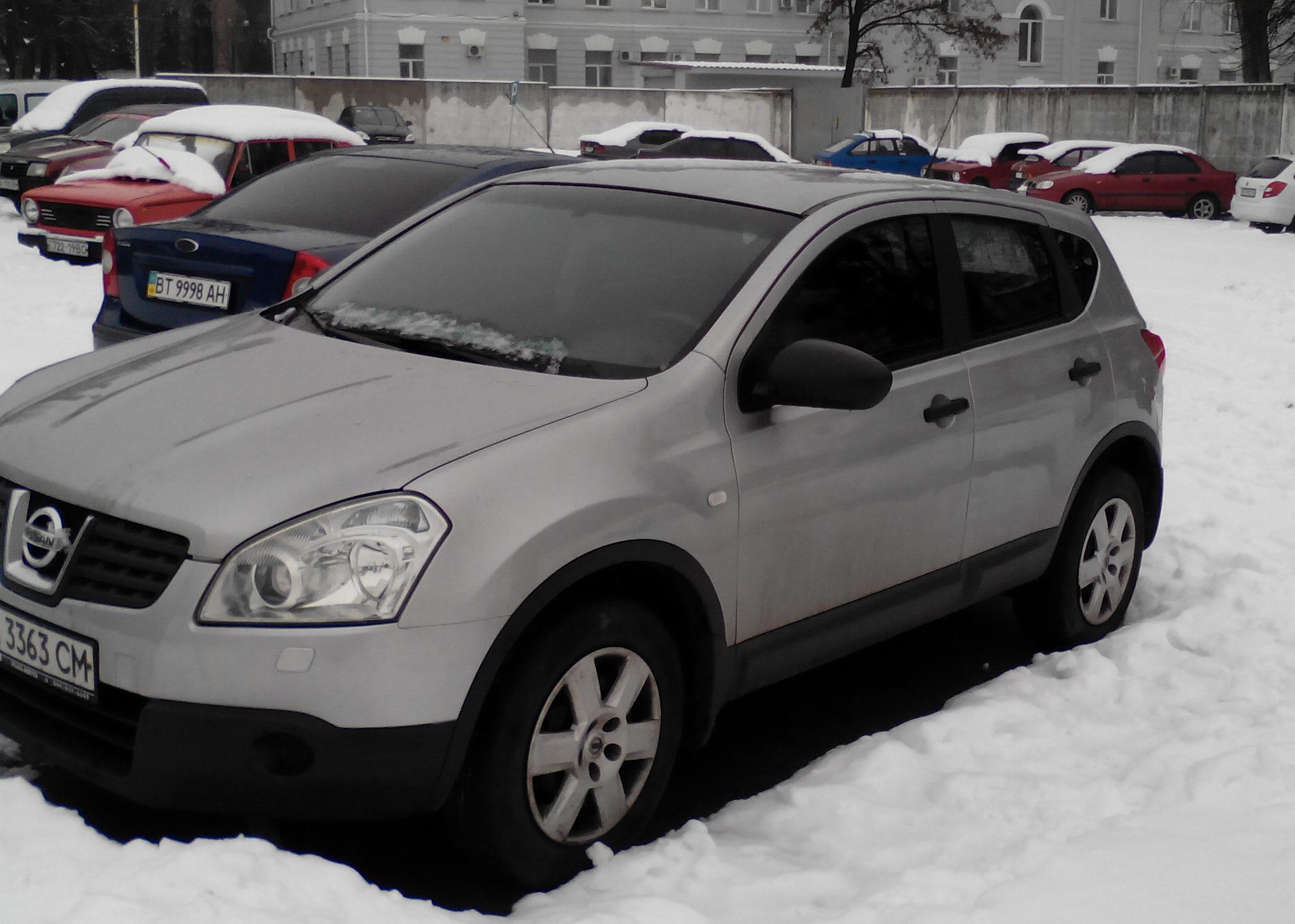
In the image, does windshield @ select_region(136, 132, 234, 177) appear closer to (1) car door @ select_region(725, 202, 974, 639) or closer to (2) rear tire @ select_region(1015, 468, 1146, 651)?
(2) rear tire @ select_region(1015, 468, 1146, 651)

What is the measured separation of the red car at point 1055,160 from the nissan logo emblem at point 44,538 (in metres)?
27.3

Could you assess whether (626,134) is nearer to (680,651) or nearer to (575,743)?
(680,651)

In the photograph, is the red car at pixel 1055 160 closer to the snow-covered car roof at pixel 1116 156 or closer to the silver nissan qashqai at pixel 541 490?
the snow-covered car roof at pixel 1116 156

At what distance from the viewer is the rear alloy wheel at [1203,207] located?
28469mm

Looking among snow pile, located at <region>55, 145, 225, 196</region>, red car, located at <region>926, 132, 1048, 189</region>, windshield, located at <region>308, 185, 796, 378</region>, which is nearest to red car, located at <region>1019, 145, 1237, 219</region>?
red car, located at <region>926, 132, 1048, 189</region>

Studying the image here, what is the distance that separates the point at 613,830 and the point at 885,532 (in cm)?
114

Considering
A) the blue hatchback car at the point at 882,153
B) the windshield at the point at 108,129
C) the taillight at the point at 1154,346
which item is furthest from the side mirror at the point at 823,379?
the blue hatchback car at the point at 882,153

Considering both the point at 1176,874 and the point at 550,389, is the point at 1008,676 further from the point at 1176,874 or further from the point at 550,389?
the point at 550,389

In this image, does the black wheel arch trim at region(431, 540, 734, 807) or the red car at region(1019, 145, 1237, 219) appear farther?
the red car at region(1019, 145, 1237, 219)

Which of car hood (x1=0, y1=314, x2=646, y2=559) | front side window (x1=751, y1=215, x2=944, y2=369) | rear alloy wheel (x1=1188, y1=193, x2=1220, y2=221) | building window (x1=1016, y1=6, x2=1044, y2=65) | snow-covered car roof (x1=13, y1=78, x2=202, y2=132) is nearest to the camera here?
car hood (x1=0, y1=314, x2=646, y2=559)

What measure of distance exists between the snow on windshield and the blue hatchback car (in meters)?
30.2

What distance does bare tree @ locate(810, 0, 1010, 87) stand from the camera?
51094mm

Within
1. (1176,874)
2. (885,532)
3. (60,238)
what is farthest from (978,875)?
(60,238)

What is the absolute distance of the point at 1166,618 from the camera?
524 cm
